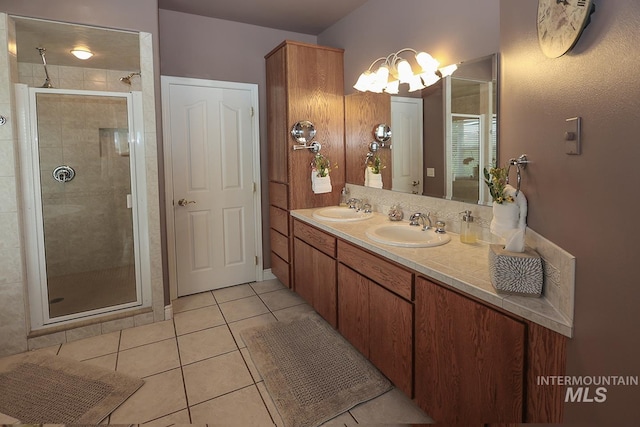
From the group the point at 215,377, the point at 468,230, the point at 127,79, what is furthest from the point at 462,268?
A: the point at 127,79

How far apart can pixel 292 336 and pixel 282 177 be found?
1.42 m

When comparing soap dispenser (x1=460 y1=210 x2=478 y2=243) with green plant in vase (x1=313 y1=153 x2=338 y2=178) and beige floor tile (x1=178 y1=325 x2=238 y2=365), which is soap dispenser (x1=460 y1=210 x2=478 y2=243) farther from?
beige floor tile (x1=178 y1=325 x2=238 y2=365)

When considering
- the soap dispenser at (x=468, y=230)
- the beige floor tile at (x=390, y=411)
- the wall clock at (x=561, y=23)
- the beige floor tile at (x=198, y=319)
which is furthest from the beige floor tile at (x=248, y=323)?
the wall clock at (x=561, y=23)

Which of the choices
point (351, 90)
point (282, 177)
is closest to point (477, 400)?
point (282, 177)

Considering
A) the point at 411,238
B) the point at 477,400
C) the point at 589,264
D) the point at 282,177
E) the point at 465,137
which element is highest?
the point at 465,137

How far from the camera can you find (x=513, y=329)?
1157 millimetres

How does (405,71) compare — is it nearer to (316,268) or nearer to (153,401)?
(316,268)

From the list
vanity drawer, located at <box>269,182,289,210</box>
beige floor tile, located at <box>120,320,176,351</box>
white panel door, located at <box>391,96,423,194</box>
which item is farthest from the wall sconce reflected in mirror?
beige floor tile, located at <box>120,320,176,351</box>

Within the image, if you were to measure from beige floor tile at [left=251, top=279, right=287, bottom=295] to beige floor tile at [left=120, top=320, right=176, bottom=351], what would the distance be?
0.90 metres

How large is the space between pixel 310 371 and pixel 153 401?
882 millimetres

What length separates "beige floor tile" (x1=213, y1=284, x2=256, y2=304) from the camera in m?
3.28

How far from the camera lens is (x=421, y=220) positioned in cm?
232

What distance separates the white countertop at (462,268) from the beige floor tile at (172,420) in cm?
129

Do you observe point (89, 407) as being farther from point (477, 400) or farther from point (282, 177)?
point (282, 177)
